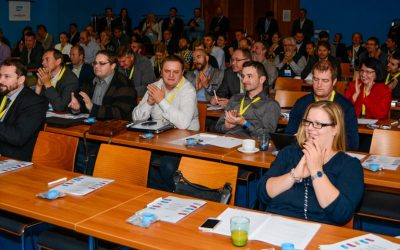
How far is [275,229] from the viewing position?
2590 millimetres

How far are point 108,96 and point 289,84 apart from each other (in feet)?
10.4

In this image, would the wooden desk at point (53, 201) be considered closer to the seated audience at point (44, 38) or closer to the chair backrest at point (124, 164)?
the chair backrest at point (124, 164)

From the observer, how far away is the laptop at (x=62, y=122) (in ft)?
16.5

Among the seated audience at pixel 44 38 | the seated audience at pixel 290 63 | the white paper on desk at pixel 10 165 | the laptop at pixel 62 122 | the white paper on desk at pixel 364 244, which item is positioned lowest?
the white paper on desk at pixel 364 244

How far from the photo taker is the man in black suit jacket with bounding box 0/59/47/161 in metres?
4.32

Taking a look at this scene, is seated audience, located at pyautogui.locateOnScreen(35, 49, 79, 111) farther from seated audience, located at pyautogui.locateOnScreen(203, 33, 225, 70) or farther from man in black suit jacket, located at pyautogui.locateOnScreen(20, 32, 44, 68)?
man in black suit jacket, located at pyautogui.locateOnScreen(20, 32, 44, 68)

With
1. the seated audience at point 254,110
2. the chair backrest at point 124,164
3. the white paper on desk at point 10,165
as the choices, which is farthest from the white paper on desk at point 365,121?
the white paper on desk at point 10,165

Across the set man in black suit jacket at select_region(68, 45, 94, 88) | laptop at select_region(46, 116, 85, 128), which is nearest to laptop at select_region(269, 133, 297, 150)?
laptop at select_region(46, 116, 85, 128)

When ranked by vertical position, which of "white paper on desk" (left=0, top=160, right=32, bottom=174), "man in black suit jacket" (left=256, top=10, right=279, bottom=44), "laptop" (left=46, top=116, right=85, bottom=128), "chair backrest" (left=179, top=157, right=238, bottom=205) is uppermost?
"man in black suit jacket" (left=256, top=10, right=279, bottom=44)

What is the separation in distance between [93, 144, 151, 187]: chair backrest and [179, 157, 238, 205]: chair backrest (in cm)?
34

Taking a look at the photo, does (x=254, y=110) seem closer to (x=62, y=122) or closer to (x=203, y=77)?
(x=62, y=122)

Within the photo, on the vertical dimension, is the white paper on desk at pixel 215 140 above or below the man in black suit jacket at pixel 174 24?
below

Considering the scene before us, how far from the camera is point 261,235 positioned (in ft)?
8.28

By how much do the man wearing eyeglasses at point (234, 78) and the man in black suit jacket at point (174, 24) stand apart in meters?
8.29
